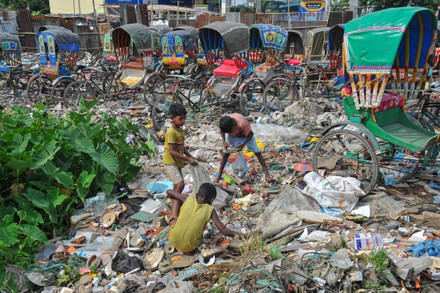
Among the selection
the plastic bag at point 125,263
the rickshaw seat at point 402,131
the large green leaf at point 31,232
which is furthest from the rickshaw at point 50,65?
the rickshaw seat at point 402,131

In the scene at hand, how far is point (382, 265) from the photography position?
329cm

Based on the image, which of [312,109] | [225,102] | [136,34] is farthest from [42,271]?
[136,34]

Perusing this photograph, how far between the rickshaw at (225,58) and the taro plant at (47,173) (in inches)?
152

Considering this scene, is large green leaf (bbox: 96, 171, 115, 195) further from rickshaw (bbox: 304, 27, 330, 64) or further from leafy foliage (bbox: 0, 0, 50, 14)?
leafy foliage (bbox: 0, 0, 50, 14)

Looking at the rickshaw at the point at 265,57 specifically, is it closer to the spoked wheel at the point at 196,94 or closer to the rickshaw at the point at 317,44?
the spoked wheel at the point at 196,94

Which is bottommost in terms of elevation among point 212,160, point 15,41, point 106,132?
point 212,160

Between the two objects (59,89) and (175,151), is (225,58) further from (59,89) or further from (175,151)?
(175,151)

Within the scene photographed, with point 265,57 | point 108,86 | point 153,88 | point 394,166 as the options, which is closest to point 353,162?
point 394,166

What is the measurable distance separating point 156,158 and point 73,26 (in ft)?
71.1

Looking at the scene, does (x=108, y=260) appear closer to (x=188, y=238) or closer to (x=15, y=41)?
(x=188, y=238)

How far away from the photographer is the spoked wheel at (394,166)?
16.9 feet

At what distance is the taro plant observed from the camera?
414 cm

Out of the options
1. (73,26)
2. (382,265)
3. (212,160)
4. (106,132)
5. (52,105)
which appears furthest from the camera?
(73,26)

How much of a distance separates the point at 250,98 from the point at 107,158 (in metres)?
5.10
